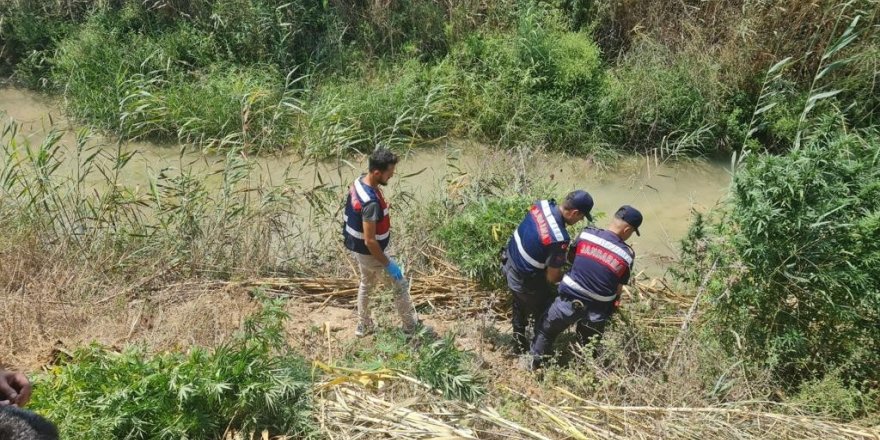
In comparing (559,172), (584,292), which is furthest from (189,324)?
(559,172)

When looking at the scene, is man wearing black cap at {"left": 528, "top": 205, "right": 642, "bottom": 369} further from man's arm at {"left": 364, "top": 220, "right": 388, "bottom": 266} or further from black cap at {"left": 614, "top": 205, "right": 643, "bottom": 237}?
man's arm at {"left": 364, "top": 220, "right": 388, "bottom": 266}

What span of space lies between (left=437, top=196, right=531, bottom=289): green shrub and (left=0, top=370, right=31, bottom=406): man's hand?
355 cm

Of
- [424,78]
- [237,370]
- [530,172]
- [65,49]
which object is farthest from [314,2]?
[237,370]

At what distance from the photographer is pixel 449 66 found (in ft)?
34.6

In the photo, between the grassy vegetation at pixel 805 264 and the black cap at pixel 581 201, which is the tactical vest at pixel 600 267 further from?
the grassy vegetation at pixel 805 264

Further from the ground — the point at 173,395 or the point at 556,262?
the point at 173,395

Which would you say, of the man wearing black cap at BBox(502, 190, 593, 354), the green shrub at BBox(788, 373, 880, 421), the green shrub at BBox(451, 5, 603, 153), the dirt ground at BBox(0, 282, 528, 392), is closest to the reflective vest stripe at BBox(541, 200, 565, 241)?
the man wearing black cap at BBox(502, 190, 593, 354)

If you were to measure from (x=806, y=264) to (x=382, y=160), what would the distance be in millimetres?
2706

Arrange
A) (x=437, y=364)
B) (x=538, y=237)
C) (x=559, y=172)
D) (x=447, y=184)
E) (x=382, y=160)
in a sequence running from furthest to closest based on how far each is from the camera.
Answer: (x=559, y=172)
(x=447, y=184)
(x=538, y=237)
(x=382, y=160)
(x=437, y=364)

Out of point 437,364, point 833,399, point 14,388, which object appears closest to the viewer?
point 14,388

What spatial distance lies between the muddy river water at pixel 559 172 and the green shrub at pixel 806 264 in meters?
3.19

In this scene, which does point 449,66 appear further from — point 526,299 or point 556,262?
point 556,262

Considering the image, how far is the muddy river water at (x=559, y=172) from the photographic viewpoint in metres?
8.81

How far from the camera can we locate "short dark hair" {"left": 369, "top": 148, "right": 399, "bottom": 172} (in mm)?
5047
